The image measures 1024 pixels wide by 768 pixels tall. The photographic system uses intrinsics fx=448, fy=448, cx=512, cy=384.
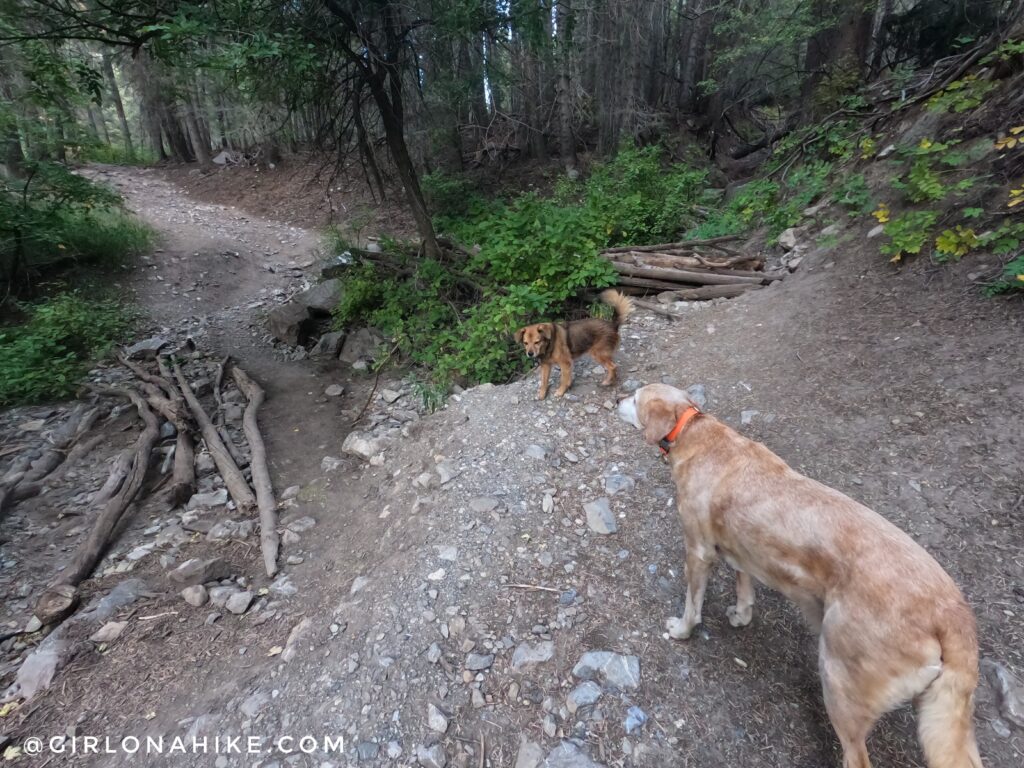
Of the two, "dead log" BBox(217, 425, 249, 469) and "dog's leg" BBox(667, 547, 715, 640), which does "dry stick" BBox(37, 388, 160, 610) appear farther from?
"dog's leg" BBox(667, 547, 715, 640)

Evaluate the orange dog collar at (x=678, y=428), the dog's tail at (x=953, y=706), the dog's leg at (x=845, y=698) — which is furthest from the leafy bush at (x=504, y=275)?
the dog's tail at (x=953, y=706)

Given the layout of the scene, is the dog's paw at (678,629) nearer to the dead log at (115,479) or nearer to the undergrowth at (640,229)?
the undergrowth at (640,229)

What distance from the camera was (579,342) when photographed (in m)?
4.95

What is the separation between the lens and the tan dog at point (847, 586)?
1.58 meters

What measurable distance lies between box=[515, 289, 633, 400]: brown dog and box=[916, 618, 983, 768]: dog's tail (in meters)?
3.59

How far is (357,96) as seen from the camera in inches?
291

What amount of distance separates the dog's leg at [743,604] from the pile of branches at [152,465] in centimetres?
364

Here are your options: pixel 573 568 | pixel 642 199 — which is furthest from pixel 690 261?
pixel 573 568

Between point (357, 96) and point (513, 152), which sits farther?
point (513, 152)

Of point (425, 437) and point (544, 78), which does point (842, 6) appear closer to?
point (544, 78)

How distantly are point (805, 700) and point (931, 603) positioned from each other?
100cm

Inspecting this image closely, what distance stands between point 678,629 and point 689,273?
524 cm

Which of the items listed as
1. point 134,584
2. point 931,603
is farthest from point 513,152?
point 931,603

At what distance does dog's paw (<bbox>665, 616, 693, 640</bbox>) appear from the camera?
256cm
